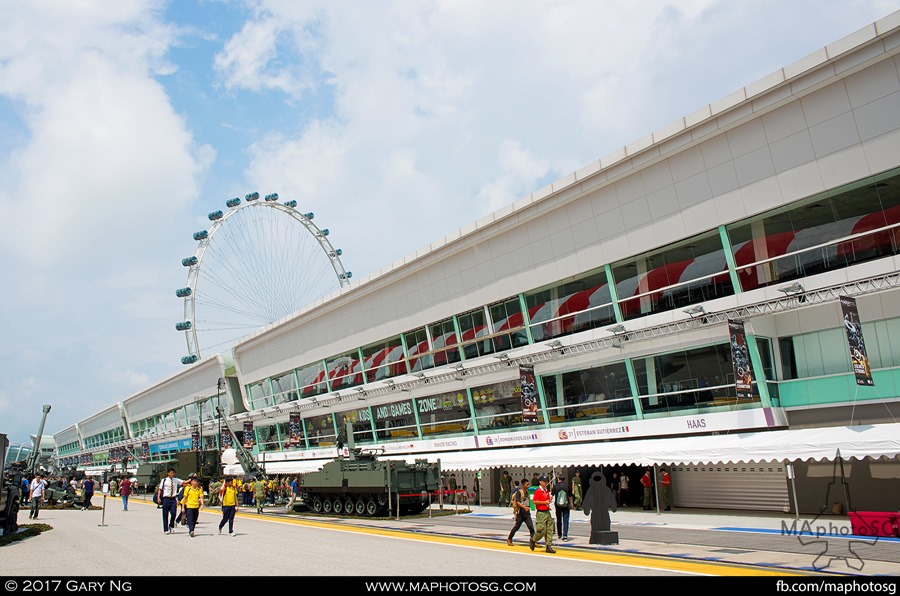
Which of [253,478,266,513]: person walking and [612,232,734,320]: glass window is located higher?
[612,232,734,320]: glass window

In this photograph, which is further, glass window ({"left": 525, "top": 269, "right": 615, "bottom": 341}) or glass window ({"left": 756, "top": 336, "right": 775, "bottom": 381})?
glass window ({"left": 525, "top": 269, "right": 615, "bottom": 341})

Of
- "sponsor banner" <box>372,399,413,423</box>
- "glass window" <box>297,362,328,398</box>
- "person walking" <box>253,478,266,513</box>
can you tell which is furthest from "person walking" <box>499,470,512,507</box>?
"glass window" <box>297,362,328,398</box>

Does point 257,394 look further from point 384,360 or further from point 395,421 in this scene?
point 395,421

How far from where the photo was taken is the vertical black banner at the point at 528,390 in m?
30.2

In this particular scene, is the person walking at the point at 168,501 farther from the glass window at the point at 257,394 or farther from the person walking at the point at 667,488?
the glass window at the point at 257,394

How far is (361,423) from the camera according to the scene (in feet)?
145

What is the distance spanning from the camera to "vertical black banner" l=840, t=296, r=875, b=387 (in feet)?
61.7

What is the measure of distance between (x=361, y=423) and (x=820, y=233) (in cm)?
3007

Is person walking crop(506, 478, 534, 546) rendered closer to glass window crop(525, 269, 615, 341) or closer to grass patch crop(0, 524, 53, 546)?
grass patch crop(0, 524, 53, 546)

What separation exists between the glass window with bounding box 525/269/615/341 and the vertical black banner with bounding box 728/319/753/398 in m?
5.98

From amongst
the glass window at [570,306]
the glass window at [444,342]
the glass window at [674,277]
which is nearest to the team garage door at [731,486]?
the glass window at [674,277]

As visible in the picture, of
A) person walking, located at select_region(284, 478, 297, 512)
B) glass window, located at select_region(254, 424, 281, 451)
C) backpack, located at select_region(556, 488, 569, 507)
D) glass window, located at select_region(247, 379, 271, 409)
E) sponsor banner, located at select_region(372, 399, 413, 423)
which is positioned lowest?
person walking, located at select_region(284, 478, 297, 512)

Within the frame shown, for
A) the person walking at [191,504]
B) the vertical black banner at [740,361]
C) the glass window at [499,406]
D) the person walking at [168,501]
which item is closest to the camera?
the person walking at [191,504]

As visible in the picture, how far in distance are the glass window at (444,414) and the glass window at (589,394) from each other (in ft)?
20.0
